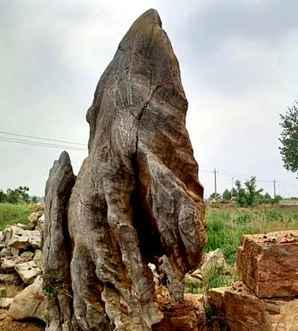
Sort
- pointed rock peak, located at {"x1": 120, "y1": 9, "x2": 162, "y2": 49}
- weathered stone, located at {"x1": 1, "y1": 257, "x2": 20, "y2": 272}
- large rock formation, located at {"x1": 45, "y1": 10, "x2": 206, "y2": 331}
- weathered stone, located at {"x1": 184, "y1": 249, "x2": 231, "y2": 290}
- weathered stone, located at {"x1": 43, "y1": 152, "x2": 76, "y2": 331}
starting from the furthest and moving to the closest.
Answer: weathered stone, located at {"x1": 1, "y1": 257, "x2": 20, "y2": 272} → weathered stone, located at {"x1": 184, "y1": 249, "x2": 231, "y2": 290} → weathered stone, located at {"x1": 43, "y1": 152, "x2": 76, "y2": 331} → pointed rock peak, located at {"x1": 120, "y1": 9, "x2": 162, "y2": 49} → large rock formation, located at {"x1": 45, "y1": 10, "x2": 206, "y2": 331}

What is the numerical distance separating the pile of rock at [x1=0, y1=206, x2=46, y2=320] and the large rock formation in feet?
5.22

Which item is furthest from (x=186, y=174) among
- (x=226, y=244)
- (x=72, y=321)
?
(x=226, y=244)

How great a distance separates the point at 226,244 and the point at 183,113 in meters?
9.63

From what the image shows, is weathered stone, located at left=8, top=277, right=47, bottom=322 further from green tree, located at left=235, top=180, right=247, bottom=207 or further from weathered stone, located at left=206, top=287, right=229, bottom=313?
green tree, located at left=235, top=180, right=247, bottom=207

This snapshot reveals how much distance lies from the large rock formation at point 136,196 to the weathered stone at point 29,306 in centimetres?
149

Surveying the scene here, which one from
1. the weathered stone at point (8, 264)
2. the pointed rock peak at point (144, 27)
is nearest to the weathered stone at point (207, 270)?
the weathered stone at point (8, 264)

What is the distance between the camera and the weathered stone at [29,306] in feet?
18.5

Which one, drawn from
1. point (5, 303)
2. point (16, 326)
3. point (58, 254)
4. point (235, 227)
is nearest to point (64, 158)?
point (58, 254)

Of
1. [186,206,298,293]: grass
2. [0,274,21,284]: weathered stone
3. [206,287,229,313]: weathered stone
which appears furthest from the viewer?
[186,206,298,293]: grass

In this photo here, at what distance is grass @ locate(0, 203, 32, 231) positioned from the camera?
17.2 meters

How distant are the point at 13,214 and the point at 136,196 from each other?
1472 cm

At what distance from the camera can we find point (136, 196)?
382 cm

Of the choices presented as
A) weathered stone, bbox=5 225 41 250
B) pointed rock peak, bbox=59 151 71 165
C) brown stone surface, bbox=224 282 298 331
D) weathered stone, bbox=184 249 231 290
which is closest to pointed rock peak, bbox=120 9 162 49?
pointed rock peak, bbox=59 151 71 165

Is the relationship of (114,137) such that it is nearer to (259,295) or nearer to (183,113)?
(183,113)
